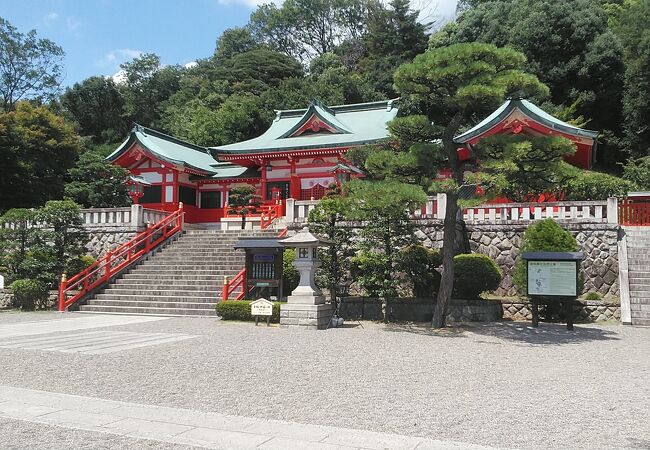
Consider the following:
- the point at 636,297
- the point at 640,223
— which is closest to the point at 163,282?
the point at 636,297

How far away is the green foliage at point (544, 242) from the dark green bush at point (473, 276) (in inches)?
24.7

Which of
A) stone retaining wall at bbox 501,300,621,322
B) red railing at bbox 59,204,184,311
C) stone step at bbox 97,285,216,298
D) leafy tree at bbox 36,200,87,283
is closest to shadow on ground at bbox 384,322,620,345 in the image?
stone retaining wall at bbox 501,300,621,322

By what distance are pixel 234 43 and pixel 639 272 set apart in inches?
2206

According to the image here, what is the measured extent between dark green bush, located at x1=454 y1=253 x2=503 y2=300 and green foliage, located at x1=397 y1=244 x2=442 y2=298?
61 centimetres

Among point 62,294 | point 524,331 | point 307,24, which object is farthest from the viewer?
point 307,24

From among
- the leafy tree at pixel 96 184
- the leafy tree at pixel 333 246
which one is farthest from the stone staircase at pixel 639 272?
the leafy tree at pixel 96 184

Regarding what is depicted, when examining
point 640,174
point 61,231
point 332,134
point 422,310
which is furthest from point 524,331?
point 640,174

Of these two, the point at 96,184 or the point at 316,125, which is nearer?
the point at 96,184

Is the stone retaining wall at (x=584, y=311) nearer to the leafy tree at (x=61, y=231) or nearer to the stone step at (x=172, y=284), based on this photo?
the stone step at (x=172, y=284)

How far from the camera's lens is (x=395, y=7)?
46156 millimetres

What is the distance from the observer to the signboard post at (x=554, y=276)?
12.3 metres

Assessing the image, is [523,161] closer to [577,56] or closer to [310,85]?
[577,56]

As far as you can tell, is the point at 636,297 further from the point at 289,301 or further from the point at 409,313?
the point at 289,301

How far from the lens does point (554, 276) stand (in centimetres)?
1252
